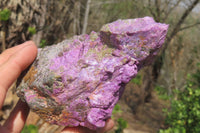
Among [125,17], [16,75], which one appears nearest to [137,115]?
[125,17]

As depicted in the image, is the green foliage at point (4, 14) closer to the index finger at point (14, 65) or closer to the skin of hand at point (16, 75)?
the skin of hand at point (16, 75)

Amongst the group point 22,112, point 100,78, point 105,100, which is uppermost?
point 100,78

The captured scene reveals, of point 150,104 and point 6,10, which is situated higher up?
point 6,10

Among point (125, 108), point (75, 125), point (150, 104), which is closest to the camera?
point (75, 125)

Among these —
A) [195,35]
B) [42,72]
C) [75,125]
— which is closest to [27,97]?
[42,72]

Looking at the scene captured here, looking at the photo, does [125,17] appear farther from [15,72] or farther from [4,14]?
[15,72]

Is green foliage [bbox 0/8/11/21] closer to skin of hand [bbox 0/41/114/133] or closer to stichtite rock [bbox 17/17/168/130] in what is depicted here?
Result: skin of hand [bbox 0/41/114/133]

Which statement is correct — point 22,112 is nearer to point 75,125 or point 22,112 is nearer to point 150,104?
point 75,125

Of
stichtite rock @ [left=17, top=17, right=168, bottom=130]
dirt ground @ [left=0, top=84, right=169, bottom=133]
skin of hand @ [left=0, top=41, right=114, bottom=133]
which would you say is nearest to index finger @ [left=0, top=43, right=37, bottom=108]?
skin of hand @ [left=0, top=41, right=114, bottom=133]
